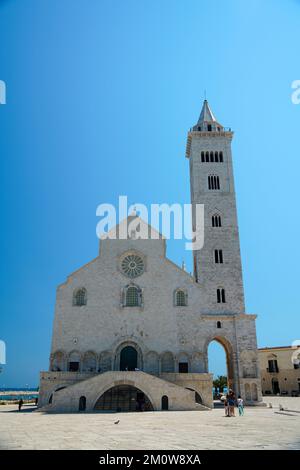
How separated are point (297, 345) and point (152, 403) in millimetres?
38112

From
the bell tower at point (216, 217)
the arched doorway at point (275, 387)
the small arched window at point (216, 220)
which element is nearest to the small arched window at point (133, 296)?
the bell tower at point (216, 217)

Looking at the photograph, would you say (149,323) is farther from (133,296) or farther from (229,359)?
(229,359)

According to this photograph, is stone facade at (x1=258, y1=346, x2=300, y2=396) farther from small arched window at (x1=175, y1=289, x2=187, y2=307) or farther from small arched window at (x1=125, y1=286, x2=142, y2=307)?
small arched window at (x1=125, y1=286, x2=142, y2=307)

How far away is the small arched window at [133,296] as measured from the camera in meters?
36.2

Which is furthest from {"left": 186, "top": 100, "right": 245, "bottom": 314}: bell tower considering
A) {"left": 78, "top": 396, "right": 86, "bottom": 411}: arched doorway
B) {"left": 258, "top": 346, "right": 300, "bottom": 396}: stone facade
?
{"left": 258, "top": 346, "right": 300, "bottom": 396}: stone facade

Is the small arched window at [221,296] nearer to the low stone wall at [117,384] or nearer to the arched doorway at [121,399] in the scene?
the low stone wall at [117,384]

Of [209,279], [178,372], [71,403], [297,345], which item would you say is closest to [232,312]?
[209,279]

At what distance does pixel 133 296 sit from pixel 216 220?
13.4 metres

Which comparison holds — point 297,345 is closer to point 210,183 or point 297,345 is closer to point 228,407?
point 210,183

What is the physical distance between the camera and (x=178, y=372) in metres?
34.1

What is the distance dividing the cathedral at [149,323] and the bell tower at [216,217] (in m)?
0.12

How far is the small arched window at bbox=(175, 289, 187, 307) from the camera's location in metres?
36.4

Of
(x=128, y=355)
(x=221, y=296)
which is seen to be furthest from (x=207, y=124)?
(x=128, y=355)
